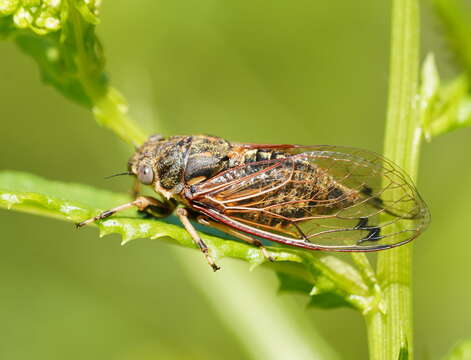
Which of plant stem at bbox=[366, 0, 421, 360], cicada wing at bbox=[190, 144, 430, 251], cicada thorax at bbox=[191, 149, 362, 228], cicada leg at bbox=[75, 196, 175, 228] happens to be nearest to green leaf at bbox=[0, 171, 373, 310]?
plant stem at bbox=[366, 0, 421, 360]

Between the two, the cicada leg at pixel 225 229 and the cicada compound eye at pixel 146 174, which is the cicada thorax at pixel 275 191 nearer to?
the cicada leg at pixel 225 229

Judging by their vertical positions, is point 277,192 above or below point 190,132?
above

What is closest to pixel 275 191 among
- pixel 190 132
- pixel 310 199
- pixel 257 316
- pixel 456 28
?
pixel 310 199

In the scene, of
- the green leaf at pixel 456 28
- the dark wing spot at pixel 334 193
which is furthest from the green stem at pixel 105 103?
the green leaf at pixel 456 28

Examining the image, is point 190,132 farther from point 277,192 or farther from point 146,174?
point 277,192

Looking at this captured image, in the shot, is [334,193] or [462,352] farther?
[334,193]

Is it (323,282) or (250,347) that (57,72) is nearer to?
(323,282)

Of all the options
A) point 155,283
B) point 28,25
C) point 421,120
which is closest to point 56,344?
point 155,283
